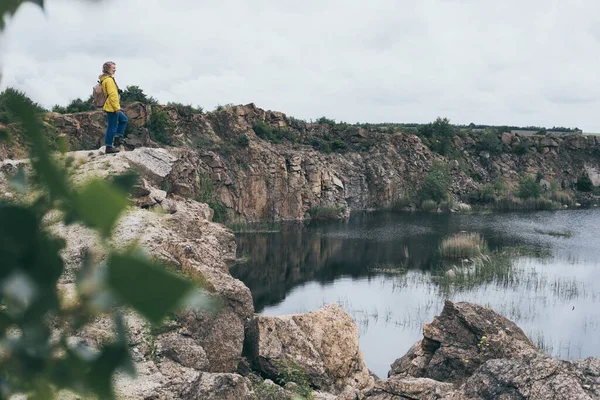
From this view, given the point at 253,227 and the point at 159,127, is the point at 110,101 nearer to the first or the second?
the point at 253,227

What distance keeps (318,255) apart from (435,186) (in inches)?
629

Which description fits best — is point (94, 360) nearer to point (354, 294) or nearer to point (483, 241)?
point (354, 294)

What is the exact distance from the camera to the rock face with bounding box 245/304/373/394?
629 cm

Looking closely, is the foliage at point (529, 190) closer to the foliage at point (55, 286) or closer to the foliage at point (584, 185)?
the foliage at point (584, 185)

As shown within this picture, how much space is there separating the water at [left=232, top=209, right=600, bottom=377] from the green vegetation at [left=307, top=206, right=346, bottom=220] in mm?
3940

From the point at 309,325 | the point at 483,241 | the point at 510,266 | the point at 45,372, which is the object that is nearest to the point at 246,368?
the point at 309,325

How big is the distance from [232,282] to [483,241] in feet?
52.1

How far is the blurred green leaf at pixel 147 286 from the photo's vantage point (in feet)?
1.33

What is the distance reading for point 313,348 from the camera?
6.62 m

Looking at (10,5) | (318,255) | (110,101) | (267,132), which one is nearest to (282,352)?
(110,101)

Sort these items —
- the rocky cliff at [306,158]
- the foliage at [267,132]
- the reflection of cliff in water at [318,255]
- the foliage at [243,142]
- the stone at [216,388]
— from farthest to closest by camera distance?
1. the foliage at [267,132]
2. the foliage at [243,142]
3. the rocky cliff at [306,158]
4. the reflection of cliff in water at [318,255]
5. the stone at [216,388]

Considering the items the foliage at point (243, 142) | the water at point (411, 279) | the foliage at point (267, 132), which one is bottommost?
the water at point (411, 279)

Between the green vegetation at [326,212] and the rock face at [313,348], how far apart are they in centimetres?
2236

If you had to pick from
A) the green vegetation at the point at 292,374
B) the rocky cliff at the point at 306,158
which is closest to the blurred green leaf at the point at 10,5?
the green vegetation at the point at 292,374
